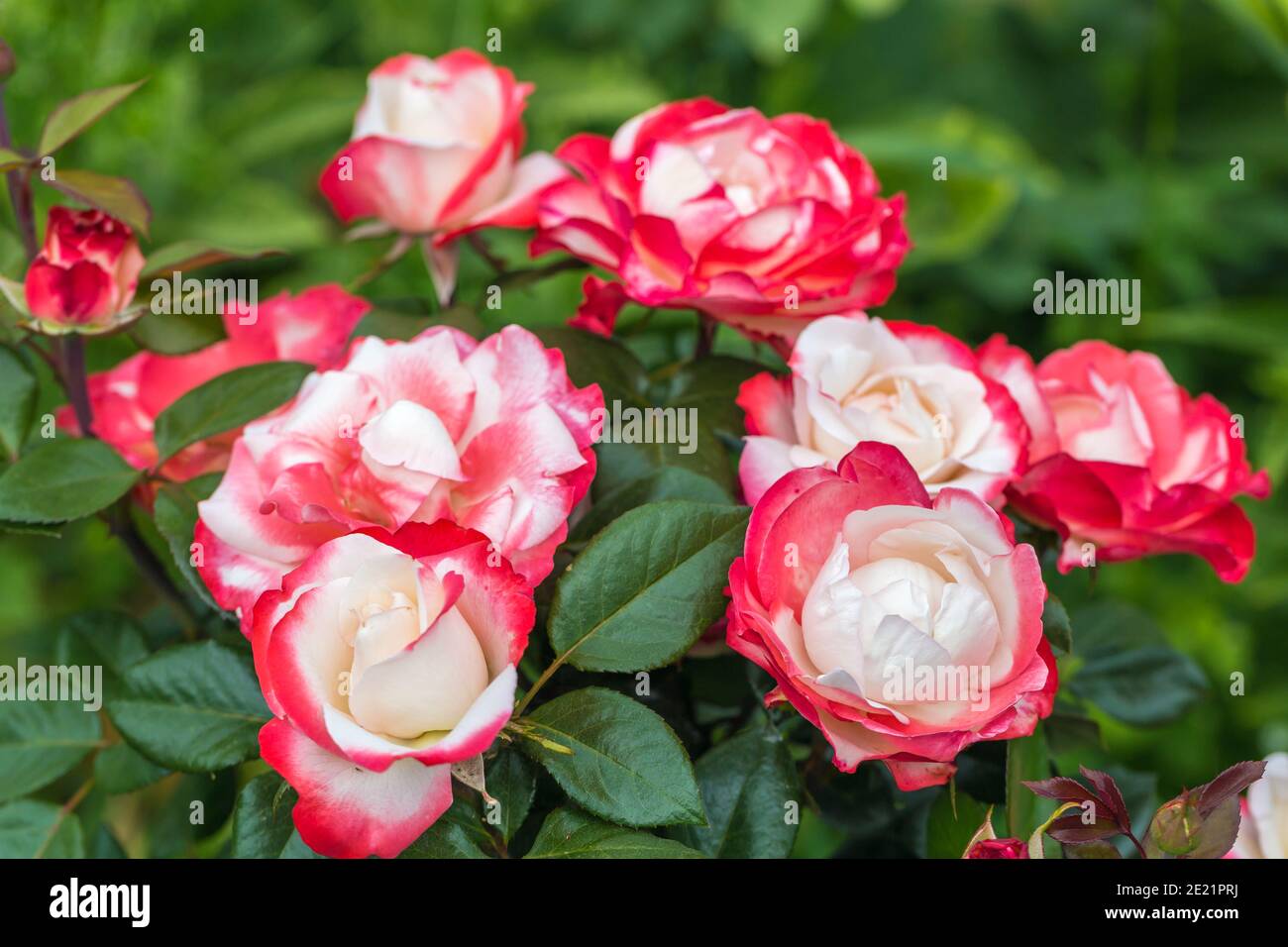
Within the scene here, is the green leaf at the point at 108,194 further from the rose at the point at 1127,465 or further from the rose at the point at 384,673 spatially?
the rose at the point at 1127,465

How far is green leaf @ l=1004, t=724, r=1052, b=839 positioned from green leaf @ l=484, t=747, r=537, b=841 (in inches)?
6.2

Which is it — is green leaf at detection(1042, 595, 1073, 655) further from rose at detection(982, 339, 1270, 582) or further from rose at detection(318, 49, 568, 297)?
rose at detection(318, 49, 568, 297)

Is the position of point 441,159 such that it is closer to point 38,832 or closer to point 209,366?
point 209,366

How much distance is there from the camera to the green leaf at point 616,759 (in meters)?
0.34

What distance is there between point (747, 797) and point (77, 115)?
0.33m

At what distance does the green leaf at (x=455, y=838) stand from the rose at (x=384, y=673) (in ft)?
0.06

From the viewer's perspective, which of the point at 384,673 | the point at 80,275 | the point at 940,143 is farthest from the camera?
the point at 940,143

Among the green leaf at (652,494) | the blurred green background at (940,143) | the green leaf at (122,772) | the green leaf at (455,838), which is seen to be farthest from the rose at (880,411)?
the blurred green background at (940,143)

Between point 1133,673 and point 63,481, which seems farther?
point 1133,673

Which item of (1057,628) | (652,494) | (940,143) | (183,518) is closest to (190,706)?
(183,518)

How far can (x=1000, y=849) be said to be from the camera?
344 mm

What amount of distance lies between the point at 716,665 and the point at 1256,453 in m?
1.15

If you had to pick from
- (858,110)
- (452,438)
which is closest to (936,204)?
(858,110)

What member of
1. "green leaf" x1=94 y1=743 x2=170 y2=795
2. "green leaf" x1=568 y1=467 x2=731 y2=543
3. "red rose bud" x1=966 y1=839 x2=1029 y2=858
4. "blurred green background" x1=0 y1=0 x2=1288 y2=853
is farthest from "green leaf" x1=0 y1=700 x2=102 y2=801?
"blurred green background" x1=0 y1=0 x2=1288 y2=853
